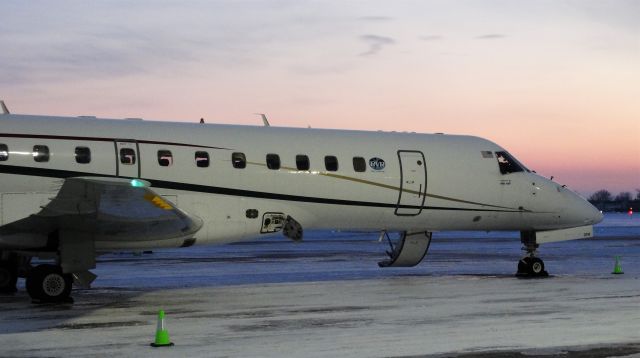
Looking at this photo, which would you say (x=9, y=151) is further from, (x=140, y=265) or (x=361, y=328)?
(x=140, y=265)

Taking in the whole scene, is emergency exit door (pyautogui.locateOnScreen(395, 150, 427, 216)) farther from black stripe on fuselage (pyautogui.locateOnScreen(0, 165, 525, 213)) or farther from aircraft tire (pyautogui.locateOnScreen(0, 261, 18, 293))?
aircraft tire (pyautogui.locateOnScreen(0, 261, 18, 293))

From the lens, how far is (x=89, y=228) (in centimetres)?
1691

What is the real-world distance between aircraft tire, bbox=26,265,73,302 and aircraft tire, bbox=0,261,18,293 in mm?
2696

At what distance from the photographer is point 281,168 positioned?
1969 cm

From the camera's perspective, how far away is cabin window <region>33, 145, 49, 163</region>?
17328 millimetres

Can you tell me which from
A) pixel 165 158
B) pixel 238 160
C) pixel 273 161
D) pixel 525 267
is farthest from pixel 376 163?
pixel 525 267

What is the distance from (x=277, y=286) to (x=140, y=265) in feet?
29.6

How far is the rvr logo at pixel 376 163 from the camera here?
20797 mm

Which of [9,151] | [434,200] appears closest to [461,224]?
[434,200]

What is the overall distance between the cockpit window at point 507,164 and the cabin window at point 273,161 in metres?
5.94

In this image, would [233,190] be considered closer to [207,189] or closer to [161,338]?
[207,189]

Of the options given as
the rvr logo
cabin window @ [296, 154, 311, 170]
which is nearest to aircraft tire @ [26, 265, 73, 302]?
cabin window @ [296, 154, 311, 170]

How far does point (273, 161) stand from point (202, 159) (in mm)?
1592

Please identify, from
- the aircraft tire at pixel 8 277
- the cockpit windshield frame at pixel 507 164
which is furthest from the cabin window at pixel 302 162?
the aircraft tire at pixel 8 277
